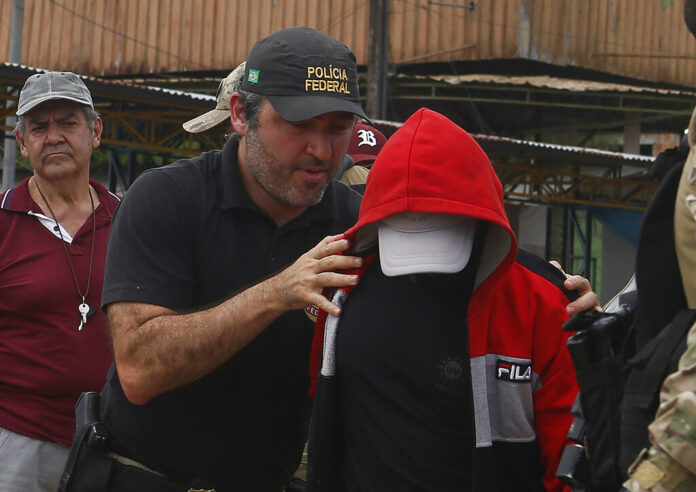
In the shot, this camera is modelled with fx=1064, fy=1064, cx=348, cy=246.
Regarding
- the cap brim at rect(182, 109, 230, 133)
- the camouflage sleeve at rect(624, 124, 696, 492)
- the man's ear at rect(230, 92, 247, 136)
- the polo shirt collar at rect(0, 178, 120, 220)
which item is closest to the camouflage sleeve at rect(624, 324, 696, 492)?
the camouflage sleeve at rect(624, 124, 696, 492)

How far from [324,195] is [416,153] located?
2.47 ft

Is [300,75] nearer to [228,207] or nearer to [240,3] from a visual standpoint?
[228,207]

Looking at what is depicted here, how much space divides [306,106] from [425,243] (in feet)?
2.07

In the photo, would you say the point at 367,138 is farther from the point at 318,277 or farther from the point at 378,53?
the point at 378,53

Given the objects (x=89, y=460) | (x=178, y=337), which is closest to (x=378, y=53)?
(x=89, y=460)

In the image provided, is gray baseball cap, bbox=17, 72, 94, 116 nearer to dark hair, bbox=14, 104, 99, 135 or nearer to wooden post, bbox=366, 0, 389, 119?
dark hair, bbox=14, 104, 99, 135

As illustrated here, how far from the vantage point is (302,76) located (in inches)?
115

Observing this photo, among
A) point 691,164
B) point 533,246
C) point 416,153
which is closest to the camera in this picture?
point 691,164

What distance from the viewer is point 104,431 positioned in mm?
3254

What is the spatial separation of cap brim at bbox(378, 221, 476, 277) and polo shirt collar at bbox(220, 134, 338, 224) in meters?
0.67

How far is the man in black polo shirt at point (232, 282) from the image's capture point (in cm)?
284

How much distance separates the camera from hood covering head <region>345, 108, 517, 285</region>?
2.44 meters

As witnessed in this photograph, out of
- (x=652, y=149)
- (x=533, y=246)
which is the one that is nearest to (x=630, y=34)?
(x=652, y=149)

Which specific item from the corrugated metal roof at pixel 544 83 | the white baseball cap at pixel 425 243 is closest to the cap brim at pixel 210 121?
the white baseball cap at pixel 425 243
